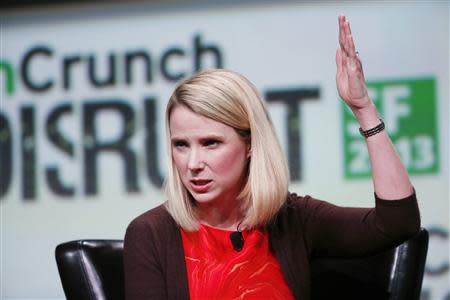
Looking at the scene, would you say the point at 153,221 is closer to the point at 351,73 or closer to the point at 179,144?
the point at 179,144

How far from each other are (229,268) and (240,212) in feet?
0.53

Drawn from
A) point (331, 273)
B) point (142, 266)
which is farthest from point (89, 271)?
point (331, 273)

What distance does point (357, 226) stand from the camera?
1611 millimetres

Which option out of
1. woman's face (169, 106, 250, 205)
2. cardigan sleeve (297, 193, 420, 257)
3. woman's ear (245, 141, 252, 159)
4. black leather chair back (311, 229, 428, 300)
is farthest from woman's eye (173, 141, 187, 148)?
black leather chair back (311, 229, 428, 300)

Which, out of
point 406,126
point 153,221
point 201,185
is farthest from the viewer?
point 406,126

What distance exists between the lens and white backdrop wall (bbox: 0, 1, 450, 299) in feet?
8.54

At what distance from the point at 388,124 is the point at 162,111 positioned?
2.95ft


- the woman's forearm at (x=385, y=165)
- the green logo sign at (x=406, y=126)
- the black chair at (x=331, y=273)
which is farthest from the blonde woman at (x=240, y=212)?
the green logo sign at (x=406, y=126)

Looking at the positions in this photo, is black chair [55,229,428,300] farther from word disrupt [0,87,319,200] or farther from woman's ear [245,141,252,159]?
word disrupt [0,87,319,200]

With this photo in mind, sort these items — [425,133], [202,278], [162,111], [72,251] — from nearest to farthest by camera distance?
[202,278] < [72,251] < [425,133] < [162,111]

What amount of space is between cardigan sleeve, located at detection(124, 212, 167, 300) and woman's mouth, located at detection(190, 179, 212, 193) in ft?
0.58

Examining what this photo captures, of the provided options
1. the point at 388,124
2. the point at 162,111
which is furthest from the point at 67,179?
the point at 388,124

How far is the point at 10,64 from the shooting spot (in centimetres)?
289

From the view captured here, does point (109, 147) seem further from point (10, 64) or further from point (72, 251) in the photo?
point (72, 251)
